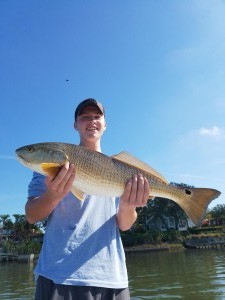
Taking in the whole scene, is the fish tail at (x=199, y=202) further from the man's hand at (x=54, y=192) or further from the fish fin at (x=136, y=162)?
the man's hand at (x=54, y=192)

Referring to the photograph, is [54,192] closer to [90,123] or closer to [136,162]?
[136,162]

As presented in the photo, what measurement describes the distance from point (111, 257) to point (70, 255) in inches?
15.8

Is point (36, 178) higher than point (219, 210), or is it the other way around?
point (219, 210)

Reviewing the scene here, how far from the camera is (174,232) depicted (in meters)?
77.0

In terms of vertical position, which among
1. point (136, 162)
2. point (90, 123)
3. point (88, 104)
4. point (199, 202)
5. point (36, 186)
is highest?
point (88, 104)

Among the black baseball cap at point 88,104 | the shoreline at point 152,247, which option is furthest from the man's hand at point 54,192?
the shoreline at point 152,247

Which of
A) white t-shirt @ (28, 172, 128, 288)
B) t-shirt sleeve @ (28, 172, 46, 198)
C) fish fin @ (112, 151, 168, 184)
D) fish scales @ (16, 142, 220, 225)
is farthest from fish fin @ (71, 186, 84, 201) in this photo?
fish fin @ (112, 151, 168, 184)

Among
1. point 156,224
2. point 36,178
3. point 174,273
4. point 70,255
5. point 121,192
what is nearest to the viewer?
point 70,255

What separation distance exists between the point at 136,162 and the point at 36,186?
110cm

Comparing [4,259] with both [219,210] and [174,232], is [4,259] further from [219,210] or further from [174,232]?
[219,210]

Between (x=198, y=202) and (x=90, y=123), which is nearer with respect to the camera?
(x=198, y=202)

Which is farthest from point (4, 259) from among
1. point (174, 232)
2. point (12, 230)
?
point (174, 232)

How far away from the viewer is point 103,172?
11.3 feet

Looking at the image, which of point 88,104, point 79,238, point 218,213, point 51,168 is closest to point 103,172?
point 51,168
